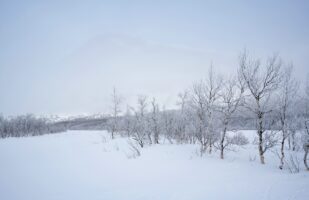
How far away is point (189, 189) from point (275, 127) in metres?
9.76

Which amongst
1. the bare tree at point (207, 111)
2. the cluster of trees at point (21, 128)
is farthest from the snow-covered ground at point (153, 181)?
the cluster of trees at point (21, 128)

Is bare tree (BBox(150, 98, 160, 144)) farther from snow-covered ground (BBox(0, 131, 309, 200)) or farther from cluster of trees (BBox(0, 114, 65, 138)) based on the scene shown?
cluster of trees (BBox(0, 114, 65, 138))

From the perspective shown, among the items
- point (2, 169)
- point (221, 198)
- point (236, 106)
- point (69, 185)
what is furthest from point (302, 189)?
point (2, 169)

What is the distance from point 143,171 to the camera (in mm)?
13500

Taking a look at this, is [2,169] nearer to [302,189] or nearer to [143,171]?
[143,171]

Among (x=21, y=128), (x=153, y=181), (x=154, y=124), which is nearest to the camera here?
(x=153, y=181)

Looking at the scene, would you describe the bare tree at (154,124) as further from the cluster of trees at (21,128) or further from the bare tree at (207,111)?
the cluster of trees at (21,128)

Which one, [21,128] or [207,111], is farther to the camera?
[21,128]

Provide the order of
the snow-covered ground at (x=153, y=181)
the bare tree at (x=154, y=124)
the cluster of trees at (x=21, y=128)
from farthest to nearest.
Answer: the cluster of trees at (x=21, y=128) < the bare tree at (x=154, y=124) < the snow-covered ground at (x=153, y=181)

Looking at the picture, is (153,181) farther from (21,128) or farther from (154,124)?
(21,128)

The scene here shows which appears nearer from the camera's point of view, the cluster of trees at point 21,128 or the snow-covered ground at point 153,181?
the snow-covered ground at point 153,181

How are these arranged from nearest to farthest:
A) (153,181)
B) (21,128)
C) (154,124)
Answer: (153,181) < (154,124) < (21,128)

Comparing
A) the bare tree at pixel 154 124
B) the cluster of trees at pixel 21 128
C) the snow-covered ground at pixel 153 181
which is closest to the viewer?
the snow-covered ground at pixel 153 181

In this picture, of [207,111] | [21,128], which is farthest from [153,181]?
[21,128]
